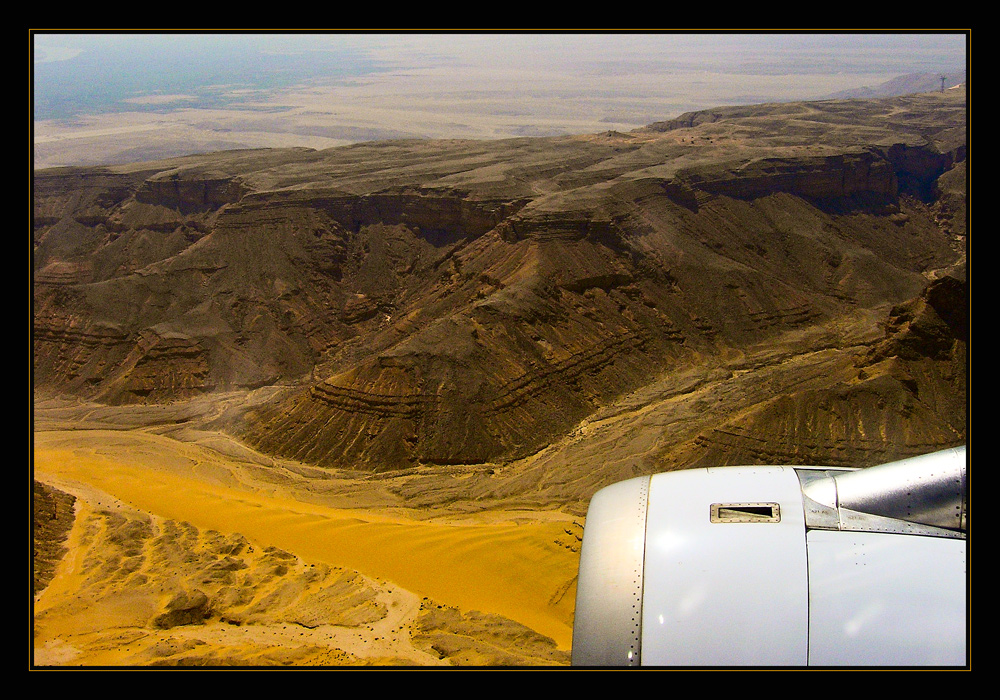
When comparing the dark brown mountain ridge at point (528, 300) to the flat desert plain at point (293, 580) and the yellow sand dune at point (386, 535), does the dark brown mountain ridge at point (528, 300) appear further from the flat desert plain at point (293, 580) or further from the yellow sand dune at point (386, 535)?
the flat desert plain at point (293, 580)

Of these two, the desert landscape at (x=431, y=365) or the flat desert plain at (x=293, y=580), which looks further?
the desert landscape at (x=431, y=365)

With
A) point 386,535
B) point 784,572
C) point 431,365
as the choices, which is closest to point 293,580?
point 386,535

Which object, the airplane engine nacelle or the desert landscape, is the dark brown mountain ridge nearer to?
the desert landscape

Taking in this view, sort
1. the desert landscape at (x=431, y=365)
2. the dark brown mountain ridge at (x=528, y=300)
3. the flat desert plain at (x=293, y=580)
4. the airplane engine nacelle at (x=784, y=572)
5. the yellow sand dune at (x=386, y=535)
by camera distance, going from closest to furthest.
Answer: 1. the airplane engine nacelle at (x=784, y=572)
2. the flat desert plain at (x=293, y=580)
3. the desert landscape at (x=431, y=365)
4. the yellow sand dune at (x=386, y=535)
5. the dark brown mountain ridge at (x=528, y=300)

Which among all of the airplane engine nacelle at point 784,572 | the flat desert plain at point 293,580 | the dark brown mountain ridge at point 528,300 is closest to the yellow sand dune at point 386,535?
the flat desert plain at point 293,580

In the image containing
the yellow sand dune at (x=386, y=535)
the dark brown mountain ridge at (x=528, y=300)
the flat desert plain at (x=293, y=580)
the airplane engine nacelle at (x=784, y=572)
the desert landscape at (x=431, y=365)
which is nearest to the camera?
the airplane engine nacelle at (x=784, y=572)
